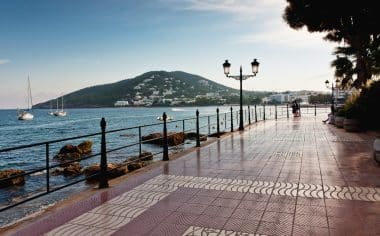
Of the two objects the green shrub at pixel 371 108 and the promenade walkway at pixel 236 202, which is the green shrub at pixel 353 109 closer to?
the green shrub at pixel 371 108

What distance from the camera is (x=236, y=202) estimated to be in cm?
511

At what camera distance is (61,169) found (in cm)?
1838

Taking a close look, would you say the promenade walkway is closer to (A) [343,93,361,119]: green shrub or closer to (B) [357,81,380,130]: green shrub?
(B) [357,81,380,130]: green shrub

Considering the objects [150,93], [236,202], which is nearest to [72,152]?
[236,202]

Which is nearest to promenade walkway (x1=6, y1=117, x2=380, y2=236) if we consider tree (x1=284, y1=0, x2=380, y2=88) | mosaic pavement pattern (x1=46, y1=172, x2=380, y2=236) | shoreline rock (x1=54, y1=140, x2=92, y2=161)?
mosaic pavement pattern (x1=46, y1=172, x2=380, y2=236)

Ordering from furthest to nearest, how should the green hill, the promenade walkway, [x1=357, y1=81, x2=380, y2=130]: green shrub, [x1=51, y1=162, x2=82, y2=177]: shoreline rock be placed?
the green hill < [x1=51, y1=162, x2=82, y2=177]: shoreline rock < [x1=357, y1=81, x2=380, y2=130]: green shrub < the promenade walkway

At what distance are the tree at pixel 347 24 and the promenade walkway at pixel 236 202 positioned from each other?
13168 mm

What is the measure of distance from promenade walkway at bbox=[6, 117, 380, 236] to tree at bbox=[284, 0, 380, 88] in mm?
13168

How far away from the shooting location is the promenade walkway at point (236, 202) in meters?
4.12

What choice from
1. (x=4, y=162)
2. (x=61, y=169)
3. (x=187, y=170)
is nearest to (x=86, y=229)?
(x=187, y=170)

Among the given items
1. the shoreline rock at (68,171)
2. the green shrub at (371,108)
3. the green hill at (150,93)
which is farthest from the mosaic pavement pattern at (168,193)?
the green hill at (150,93)

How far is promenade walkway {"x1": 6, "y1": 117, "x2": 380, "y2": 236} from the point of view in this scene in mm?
4125

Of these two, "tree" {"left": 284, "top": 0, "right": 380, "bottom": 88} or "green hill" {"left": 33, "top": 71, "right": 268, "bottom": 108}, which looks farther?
"green hill" {"left": 33, "top": 71, "right": 268, "bottom": 108}

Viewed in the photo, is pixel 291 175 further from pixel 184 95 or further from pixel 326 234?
pixel 184 95
